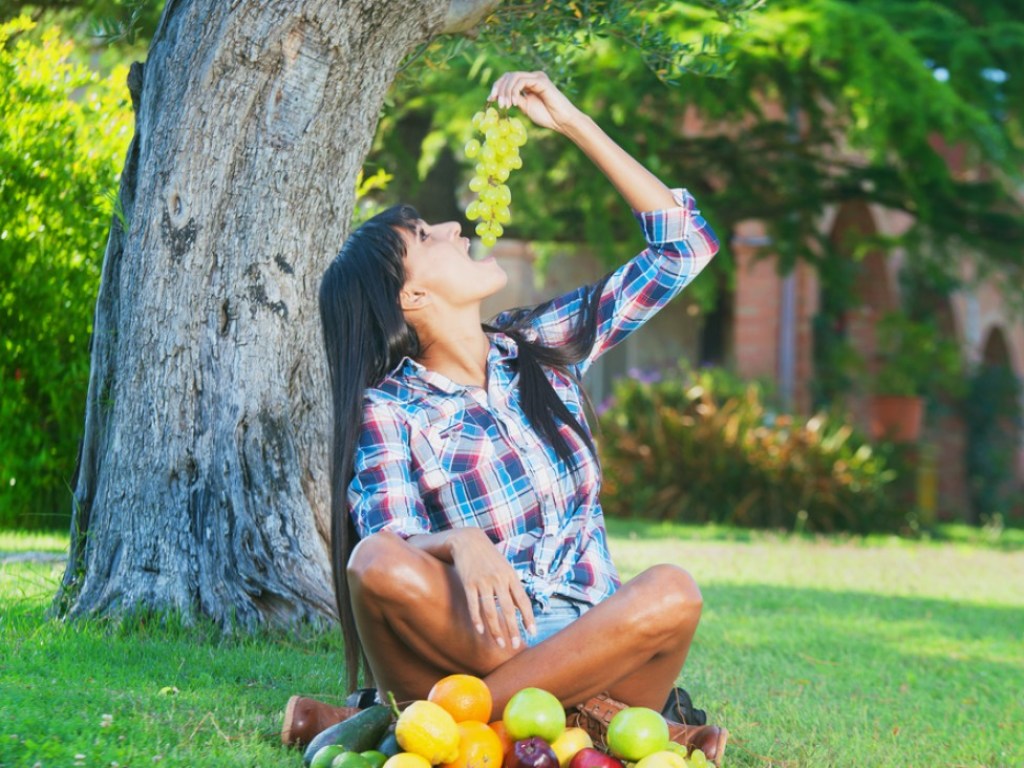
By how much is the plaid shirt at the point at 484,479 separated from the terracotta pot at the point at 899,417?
11361mm

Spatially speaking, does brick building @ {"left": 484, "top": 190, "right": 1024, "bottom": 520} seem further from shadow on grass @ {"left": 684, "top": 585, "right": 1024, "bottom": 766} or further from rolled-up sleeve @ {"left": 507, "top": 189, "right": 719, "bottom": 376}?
rolled-up sleeve @ {"left": 507, "top": 189, "right": 719, "bottom": 376}

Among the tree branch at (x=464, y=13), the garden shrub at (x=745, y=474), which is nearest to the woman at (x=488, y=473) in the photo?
the tree branch at (x=464, y=13)

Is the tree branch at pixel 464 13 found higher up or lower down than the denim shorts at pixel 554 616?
higher up

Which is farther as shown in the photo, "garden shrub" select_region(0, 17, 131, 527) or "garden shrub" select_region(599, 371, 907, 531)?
"garden shrub" select_region(599, 371, 907, 531)

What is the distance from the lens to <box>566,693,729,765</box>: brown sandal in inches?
121

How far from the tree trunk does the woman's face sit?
1027 mm

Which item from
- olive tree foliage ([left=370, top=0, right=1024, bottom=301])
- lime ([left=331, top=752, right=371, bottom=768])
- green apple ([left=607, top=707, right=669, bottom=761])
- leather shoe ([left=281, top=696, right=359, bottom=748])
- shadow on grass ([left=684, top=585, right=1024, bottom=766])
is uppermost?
olive tree foliage ([left=370, top=0, right=1024, bottom=301])

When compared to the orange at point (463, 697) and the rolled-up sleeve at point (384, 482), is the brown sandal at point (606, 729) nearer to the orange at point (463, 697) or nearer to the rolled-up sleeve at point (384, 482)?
the orange at point (463, 697)

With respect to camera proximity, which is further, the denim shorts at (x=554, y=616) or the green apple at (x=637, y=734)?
the denim shorts at (x=554, y=616)

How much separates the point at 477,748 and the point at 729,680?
80.9 inches

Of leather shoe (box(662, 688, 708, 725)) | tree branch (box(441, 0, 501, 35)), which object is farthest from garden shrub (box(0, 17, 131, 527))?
leather shoe (box(662, 688, 708, 725))

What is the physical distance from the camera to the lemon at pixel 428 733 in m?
2.68

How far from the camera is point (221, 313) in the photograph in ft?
13.9

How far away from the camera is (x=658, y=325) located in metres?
16.8
